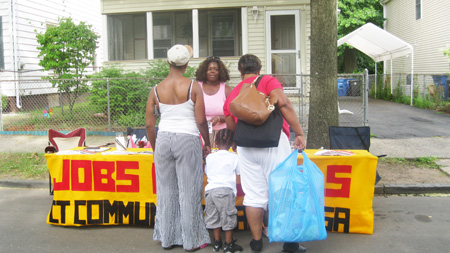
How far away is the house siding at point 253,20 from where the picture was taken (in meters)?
14.3

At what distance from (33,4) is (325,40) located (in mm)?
12457

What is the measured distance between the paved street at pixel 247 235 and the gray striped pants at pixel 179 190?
0.20 m

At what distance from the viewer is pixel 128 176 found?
17.6ft

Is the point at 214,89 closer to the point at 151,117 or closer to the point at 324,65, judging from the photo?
the point at 151,117

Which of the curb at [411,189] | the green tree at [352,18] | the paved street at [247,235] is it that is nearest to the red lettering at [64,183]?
the paved street at [247,235]

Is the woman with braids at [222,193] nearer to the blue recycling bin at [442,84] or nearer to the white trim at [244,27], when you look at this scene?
the white trim at [244,27]

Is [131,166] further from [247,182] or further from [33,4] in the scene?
[33,4]

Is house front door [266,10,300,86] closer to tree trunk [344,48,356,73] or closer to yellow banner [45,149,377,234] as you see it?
yellow banner [45,149,377,234]

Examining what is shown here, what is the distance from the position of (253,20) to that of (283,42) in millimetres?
1288

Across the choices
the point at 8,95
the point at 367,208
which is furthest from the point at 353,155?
the point at 8,95

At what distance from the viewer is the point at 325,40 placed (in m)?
7.16

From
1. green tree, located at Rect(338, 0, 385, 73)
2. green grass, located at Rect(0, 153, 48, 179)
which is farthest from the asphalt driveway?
green tree, located at Rect(338, 0, 385, 73)

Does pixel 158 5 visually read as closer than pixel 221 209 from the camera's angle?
No

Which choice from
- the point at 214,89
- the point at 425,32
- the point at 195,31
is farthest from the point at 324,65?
the point at 425,32
